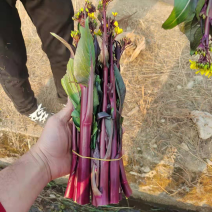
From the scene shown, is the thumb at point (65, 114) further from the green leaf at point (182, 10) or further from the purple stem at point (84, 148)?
the green leaf at point (182, 10)

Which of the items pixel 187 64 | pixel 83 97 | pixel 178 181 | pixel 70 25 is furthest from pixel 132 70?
pixel 83 97

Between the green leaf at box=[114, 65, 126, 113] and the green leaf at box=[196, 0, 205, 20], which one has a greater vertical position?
the green leaf at box=[196, 0, 205, 20]

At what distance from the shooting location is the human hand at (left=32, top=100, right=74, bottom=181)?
3.85 feet

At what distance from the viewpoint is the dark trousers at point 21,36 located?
1.42 metres

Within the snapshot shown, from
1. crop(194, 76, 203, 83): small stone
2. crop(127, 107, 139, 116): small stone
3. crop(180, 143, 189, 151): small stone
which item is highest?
crop(194, 76, 203, 83): small stone

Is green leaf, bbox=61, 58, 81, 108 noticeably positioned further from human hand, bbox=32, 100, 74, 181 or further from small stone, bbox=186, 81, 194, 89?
small stone, bbox=186, 81, 194, 89

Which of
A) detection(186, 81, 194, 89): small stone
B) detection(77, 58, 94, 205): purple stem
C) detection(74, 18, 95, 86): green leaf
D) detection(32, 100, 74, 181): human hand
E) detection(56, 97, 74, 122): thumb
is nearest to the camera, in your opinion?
detection(74, 18, 95, 86): green leaf

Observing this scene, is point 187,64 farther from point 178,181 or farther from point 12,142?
point 12,142

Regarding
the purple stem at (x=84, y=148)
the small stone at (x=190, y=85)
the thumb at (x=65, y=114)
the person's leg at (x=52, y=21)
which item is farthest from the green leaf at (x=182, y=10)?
the small stone at (x=190, y=85)

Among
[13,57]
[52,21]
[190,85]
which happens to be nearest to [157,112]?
[190,85]

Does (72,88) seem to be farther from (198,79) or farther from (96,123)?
(198,79)

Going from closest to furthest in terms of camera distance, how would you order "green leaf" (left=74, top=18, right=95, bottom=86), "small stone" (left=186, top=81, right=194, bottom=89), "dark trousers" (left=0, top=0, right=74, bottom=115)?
"green leaf" (left=74, top=18, right=95, bottom=86) → "dark trousers" (left=0, top=0, right=74, bottom=115) → "small stone" (left=186, top=81, right=194, bottom=89)

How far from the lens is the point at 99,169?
1.08 m

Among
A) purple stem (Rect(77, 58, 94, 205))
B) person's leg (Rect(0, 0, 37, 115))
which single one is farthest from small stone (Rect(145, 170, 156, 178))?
person's leg (Rect(0, 0, 37, 115))
